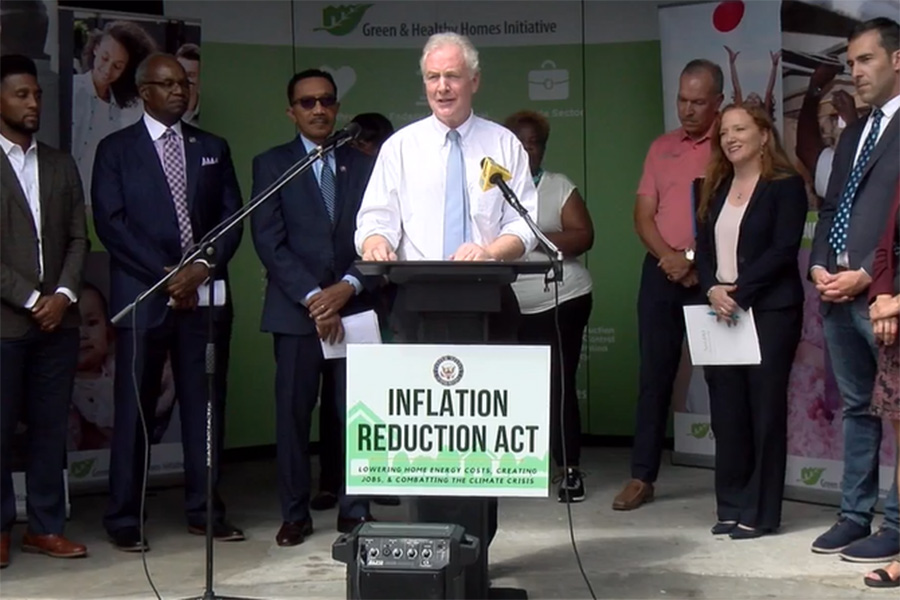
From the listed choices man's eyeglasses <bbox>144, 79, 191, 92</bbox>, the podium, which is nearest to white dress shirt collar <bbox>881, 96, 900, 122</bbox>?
the podium

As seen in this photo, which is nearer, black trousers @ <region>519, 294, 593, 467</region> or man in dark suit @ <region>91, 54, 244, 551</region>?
man in dark suit @ <region>91, 54, 244, 551</region>

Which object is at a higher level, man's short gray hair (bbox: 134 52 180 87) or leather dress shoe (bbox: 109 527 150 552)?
man's short gray hair (bbox: 134 52 180 87)

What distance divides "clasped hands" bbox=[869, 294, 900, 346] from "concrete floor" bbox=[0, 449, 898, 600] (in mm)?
926

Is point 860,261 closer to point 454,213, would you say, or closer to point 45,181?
point 454,213

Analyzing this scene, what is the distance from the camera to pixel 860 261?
498 centimetres

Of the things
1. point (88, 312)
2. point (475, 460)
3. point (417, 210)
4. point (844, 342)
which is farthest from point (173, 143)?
point (844, 342)

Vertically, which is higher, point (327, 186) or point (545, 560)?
point (327, 186)

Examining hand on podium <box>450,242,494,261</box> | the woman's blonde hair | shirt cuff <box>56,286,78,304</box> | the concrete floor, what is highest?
the woman's blonde hair

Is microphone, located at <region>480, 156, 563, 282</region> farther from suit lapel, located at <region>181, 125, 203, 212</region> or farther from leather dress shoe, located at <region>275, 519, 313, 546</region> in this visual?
leather dress shoe, located at <region>275, 519, 313, 546</region>

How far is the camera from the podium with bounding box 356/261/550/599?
3859 millimetres

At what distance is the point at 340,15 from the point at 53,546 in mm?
3543

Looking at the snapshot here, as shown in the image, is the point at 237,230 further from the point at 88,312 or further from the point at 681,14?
the point at 681,14

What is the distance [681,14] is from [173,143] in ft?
8.98

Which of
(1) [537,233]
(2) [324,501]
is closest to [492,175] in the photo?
(1) [537,233]
